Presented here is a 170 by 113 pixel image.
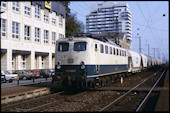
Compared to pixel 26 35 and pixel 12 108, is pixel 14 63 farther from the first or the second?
pixel 12 108

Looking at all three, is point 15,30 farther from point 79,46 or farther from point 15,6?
point 79,46

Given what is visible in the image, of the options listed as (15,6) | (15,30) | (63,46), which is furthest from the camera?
(15,6)

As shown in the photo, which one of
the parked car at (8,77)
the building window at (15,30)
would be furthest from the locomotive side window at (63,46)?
the building window at (15,30)

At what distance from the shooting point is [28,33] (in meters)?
36.4

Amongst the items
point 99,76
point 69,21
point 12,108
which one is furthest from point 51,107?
point 69,21

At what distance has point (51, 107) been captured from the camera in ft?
35.4

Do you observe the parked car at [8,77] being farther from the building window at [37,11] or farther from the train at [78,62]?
the building window at [37,11]

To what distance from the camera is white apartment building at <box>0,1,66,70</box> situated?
31312 millimetres

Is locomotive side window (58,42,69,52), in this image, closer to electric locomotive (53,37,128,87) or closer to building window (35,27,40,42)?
electric locomotive (53,37,128,87)

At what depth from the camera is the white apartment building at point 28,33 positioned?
103 feet

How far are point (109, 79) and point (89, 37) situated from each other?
5297 millimetres

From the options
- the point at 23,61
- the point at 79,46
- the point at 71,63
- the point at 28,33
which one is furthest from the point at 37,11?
the point at 71,63

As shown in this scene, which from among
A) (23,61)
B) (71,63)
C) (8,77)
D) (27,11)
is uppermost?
(27,11)

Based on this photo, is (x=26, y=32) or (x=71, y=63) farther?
(x=26, y=32)
